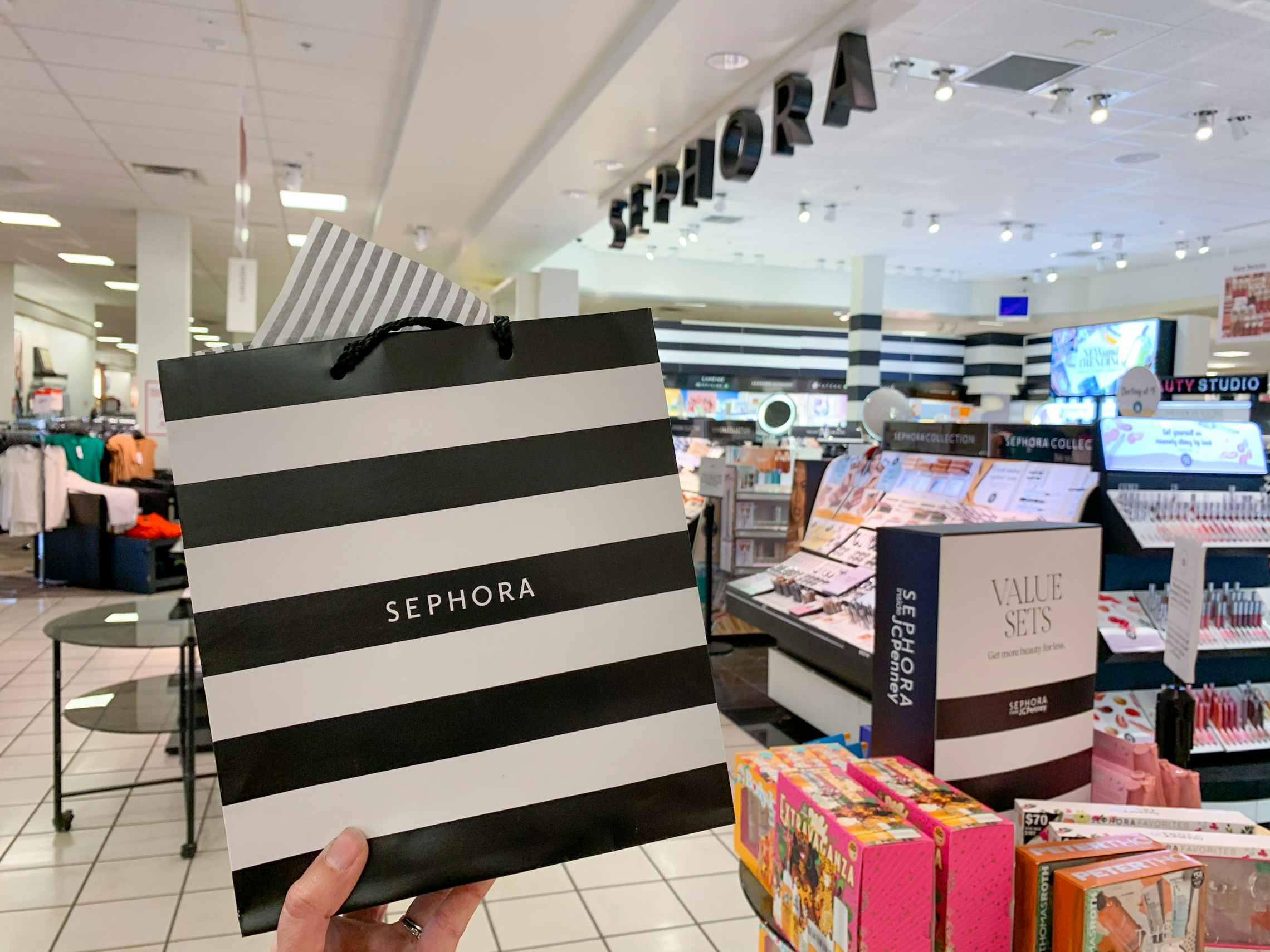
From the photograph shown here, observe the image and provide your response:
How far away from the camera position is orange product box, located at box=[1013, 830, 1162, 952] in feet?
4.38

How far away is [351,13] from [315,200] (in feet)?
15.0

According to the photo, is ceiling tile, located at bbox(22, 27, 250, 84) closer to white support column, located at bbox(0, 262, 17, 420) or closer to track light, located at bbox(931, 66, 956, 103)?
track light, located at bbox(931, 66, 956, 103)

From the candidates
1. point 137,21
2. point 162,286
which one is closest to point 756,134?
point 137,21

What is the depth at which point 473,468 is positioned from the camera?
761mm

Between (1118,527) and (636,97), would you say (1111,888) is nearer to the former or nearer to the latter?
(1118,527)

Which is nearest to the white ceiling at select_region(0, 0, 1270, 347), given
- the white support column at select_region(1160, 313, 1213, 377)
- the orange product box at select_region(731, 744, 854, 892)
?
the white support column at select_region(1160, 313, 1213, 377)

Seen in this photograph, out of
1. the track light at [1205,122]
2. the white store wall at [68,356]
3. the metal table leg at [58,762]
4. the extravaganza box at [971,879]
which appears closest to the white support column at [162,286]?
the metal table leg at [58,762]

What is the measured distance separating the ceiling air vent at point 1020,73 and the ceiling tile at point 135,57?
4.83 meters

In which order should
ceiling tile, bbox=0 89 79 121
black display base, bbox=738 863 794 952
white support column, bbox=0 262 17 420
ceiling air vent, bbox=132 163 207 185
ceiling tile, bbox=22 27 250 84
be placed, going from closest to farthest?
black display base, bbox=738 863 794 952 → ceiling tile, bbox=22 27 250 84 → ceiling tile, bbox=0 89 79 121 → ceiling air vent, bbox=132 163 207 185 → white support column, bbox=0 262 17 420

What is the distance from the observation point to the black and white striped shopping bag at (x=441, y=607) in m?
0.71

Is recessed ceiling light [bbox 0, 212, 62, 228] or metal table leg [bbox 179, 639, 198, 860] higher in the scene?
recessed ceiling light [bbox 0, 212, 62, 228]

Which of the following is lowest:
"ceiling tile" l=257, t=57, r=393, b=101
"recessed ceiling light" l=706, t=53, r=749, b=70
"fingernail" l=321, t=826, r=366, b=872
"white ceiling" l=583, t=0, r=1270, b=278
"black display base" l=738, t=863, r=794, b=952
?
"black display base" l=738, t=863, r=794, b=952

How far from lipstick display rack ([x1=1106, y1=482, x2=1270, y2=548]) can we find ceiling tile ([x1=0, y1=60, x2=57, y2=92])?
6.66 meters

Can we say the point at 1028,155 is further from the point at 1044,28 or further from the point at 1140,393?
the point at 1140,393
